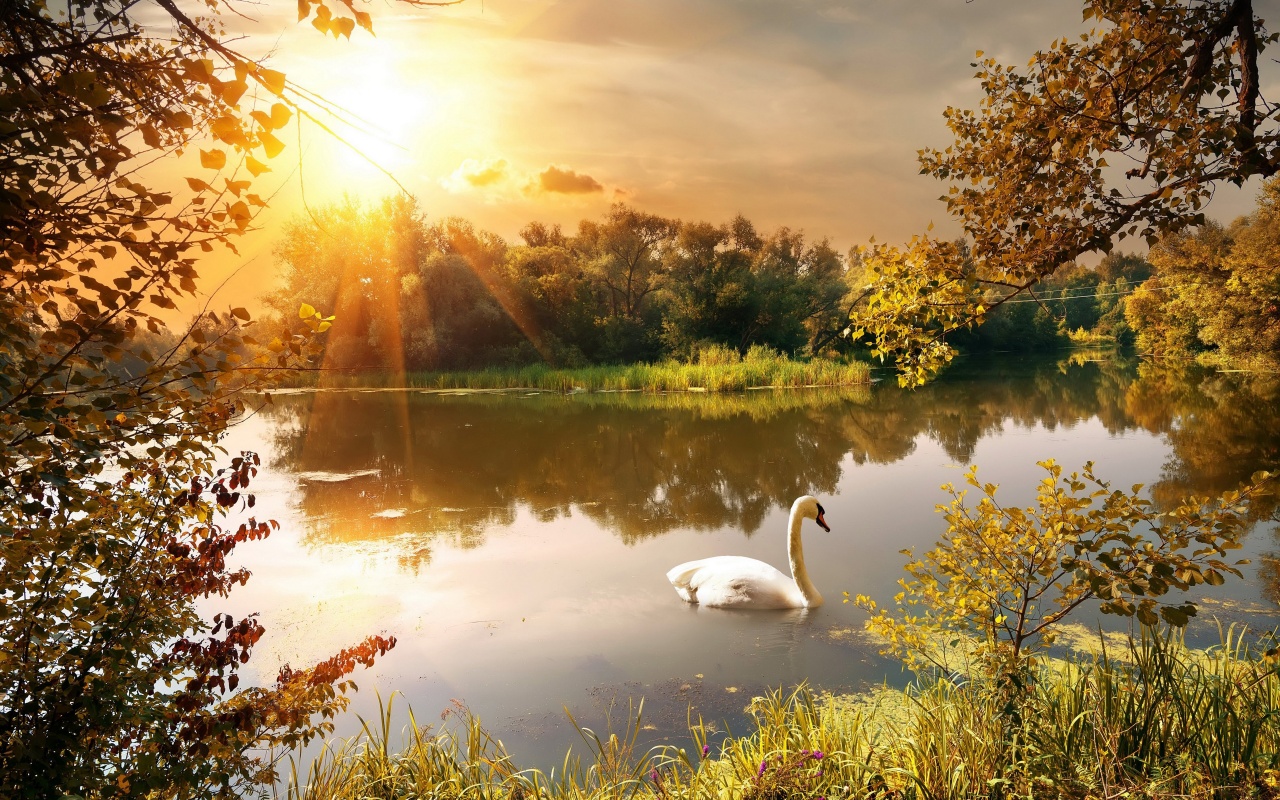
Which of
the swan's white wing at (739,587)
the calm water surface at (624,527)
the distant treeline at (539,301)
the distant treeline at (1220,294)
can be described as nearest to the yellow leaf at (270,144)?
the calm water surface at (624,527)

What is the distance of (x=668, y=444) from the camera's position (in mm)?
12680

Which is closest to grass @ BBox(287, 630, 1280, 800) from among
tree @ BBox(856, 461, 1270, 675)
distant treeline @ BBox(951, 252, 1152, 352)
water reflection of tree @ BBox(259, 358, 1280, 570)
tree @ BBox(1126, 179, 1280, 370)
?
tree @ BBox(856, 461, 1270, 675)

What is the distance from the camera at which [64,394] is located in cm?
172

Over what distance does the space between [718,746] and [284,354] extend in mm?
2770

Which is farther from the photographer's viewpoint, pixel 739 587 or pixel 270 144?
pixel 739 587

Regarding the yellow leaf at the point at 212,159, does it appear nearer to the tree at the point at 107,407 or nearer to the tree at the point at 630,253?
the tree at the point at 107,407

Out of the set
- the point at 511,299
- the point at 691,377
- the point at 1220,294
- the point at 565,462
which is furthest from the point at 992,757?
the point at 511,299

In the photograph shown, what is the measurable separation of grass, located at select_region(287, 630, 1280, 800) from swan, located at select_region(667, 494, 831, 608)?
6.82 ft

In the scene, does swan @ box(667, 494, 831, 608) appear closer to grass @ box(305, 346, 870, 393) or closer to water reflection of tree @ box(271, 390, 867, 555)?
water reflection of tree @ box(271, 390, 867, 555)

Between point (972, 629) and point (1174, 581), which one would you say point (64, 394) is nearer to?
point (1174, 581)

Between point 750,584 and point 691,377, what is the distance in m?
17.7

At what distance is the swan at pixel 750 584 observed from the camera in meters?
5.34

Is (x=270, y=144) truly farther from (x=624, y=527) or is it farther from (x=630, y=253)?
(x=630, y=253)

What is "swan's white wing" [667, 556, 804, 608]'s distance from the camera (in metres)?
5.33
